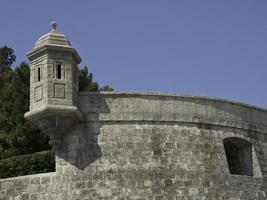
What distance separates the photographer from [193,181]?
770 inches

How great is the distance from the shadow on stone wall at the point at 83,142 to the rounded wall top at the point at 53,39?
2306mm

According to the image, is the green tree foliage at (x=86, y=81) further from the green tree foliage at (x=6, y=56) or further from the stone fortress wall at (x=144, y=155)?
the green tree foliage at (x=6, y=56)

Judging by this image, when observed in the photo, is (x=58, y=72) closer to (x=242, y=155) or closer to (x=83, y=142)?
(x=83, y=142)

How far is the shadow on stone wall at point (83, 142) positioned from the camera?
19.1 metres

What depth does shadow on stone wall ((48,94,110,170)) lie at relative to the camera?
1911 centimetres

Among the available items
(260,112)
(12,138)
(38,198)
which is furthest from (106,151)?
(12,138)

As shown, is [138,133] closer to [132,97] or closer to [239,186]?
[132,97]

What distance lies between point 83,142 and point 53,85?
2.29 meters

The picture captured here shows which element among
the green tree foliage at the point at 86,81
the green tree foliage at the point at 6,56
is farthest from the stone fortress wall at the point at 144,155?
the green tree foliage at the point at 6,56

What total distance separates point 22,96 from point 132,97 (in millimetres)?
11741

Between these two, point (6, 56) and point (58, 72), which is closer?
point (58, 72)

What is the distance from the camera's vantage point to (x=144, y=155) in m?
19.5

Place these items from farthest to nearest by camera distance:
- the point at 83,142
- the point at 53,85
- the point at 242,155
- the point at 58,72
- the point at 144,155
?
1. the point at 242,155
2. the point at 144,155
3. the point at 83,142
4. the point at 58,72
5. the point at 53,85

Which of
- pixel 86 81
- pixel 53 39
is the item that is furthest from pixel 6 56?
pixel 53 39
